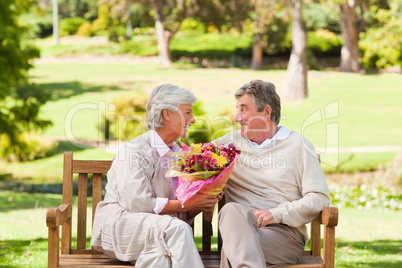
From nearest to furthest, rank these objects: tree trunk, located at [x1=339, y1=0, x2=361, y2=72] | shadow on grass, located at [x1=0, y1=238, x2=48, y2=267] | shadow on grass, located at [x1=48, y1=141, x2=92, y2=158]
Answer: shadow on grass, located at [x1=0, y1=238, x2=48, y2=267] < shadow on grass, located at [x1=48, y1=141, x2=92, y2=158] < tree trunk, located at [x1=339, y1=0, x2=361, y2=72]

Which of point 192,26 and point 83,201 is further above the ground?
point 192,26

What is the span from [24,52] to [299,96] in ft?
40.8

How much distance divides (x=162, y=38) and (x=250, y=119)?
25.2 metres

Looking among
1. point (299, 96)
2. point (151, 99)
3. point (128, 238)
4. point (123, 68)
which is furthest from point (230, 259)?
point (123, 68)

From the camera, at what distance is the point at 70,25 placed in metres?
38.4

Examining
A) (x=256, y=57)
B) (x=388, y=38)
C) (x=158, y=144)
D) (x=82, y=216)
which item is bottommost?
(x=82, y=216)

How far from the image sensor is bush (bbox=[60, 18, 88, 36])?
3809cm

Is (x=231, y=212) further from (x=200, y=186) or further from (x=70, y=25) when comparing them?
(x=70, y=25)

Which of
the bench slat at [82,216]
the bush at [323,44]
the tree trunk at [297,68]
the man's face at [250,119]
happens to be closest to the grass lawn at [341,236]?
Result: the bench slat at [82,216]

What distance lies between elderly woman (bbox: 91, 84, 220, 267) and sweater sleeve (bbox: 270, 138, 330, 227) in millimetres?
468

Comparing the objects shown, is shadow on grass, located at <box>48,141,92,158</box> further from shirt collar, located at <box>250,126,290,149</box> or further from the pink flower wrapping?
the pink flower wrapping

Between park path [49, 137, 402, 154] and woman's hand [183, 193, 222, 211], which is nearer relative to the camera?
woman's hand [183, 193, 222, 211]

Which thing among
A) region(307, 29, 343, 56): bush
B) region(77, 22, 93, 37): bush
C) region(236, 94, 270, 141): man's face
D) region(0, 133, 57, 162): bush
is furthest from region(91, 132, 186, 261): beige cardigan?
region(77, 22, 93, 37): bush

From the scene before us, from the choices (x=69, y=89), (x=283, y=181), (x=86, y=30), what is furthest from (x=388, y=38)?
(x=86, y=30)
